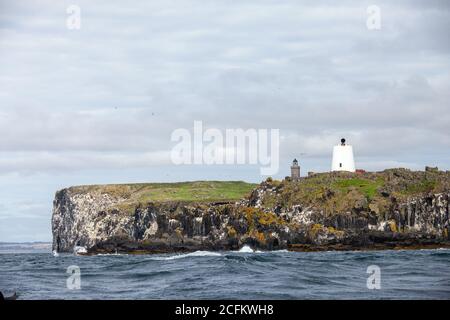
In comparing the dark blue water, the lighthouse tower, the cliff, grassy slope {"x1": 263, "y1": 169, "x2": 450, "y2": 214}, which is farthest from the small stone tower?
the dark blue water

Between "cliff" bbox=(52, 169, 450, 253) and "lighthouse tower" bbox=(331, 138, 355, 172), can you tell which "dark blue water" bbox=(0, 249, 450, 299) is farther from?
"lighthouse tower" bbox=(331, 138, 355, 172)

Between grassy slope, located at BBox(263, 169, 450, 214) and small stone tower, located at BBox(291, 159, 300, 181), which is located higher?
small stone tower, located at BBox(291, 159, 300, 181)

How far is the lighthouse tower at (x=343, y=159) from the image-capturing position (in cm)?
14854

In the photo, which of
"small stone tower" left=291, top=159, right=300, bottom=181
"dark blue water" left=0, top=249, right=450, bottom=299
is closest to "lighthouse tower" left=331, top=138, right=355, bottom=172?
"small stone tower" left=291, top=159, right=300, bottom=181

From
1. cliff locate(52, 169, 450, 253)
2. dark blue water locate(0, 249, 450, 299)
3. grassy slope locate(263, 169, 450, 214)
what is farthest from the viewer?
grassy slope locate(263, 169, 450, 214)

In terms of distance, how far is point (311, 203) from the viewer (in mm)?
149375

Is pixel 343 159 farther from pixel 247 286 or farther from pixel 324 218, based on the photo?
pixel 247 286

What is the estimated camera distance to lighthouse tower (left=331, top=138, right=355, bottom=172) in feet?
487

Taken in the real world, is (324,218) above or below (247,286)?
below

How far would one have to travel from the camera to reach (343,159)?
15175 cm

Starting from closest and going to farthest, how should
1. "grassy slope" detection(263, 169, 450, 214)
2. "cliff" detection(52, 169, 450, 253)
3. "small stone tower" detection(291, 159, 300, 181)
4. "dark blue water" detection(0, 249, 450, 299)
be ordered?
"dark blue water" detection(0, 249, 450, 299), "cliff" detection(52, 169, 450, 253), "grassy slope" detection(263, 169, 450, 214), "small stone tower" detection(291, 159, 300, 181)

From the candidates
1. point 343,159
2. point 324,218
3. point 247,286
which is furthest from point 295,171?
point 247,286

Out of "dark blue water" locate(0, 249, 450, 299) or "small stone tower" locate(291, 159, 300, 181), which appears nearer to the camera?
"dark blue water" locate(0, 249, 450, 299)
